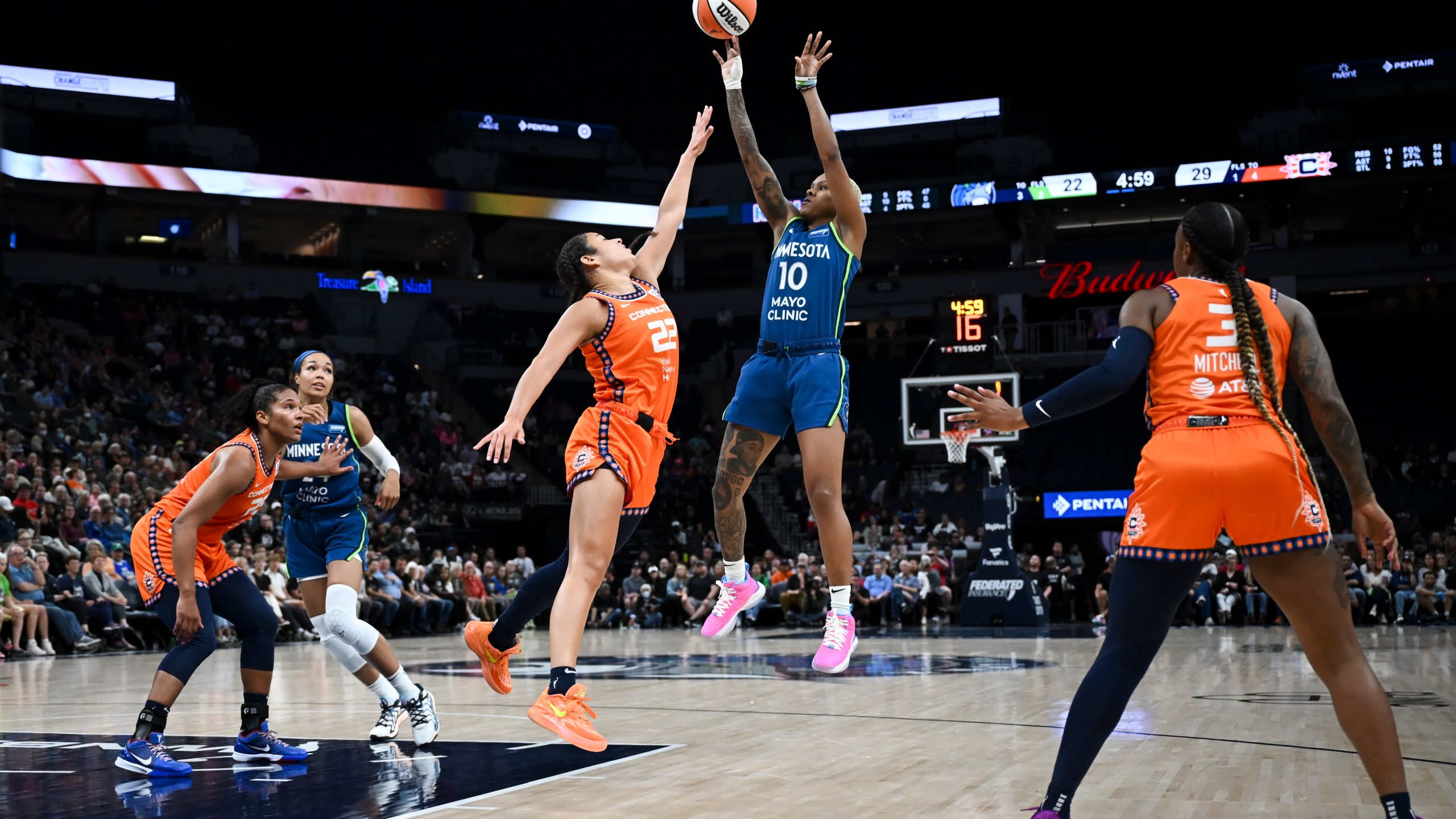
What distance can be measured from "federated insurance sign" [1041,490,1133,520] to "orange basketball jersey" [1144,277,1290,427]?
2213 cm

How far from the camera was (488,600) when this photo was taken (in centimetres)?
2012

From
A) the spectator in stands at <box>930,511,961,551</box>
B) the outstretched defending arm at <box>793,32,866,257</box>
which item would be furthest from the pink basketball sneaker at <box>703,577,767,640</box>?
the spectator in stands at <box>930,511,961,551</box>

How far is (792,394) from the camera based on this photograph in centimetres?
575

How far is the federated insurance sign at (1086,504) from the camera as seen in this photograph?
82.7 ft

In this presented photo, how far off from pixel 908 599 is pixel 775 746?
13736 millimetres

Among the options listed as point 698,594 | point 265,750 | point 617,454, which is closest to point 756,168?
point 617,454

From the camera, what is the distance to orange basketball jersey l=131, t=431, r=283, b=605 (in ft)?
19.4

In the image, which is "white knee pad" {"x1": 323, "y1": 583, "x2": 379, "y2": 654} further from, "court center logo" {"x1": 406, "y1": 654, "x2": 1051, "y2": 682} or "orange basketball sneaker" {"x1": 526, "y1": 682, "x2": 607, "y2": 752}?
"court center logo" {"x1": 406, "y1": 654, "x2": 1051, "y2": 682}

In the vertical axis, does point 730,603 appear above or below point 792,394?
below

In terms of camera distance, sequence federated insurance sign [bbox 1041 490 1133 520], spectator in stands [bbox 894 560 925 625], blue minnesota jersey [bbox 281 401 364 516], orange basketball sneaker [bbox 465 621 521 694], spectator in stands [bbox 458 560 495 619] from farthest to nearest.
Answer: federated insurance sign [bbox 1041 490 1133 520], spectator in stands [bbox 458 560 495 619], spectator in stands [bbox 894 560 925 625], blue minnesota jersey [bbox 281 401 364 516], orange basketball sneaker [bbox 465 621 521 694]

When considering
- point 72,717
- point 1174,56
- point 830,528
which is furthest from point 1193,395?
point 1174,56

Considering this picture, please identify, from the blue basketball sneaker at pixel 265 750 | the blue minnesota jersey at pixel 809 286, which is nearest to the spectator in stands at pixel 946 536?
the blue minnesota jersey at pixel 809 286

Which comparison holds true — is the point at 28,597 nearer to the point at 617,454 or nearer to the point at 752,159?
the point at 617,454

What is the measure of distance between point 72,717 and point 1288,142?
32197 millimetres
